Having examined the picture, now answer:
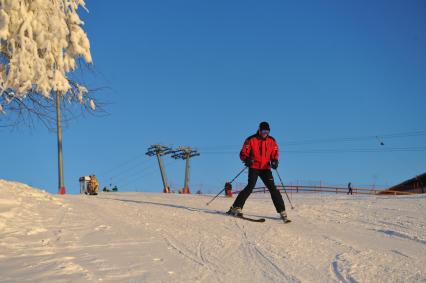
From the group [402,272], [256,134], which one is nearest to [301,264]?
[402,272]

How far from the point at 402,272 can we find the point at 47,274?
3488 millimetres

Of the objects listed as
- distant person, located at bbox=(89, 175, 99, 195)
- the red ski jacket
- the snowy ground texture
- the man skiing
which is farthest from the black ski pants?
distant person, located at bbox=(89, 175, 99, 195)

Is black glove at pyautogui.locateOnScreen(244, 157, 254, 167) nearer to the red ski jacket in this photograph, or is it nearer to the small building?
the red ski jacket

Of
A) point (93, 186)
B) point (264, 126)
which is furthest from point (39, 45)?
point (93, 186)

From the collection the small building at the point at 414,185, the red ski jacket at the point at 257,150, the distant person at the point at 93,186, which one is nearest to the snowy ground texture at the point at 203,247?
the red ski jacket at the point at 257,150

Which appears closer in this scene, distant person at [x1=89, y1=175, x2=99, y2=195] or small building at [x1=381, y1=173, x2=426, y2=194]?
distant person at [x1=89, y1=175, x2=99, y2=195]

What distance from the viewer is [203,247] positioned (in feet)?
19.4

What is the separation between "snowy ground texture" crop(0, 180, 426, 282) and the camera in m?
4.50

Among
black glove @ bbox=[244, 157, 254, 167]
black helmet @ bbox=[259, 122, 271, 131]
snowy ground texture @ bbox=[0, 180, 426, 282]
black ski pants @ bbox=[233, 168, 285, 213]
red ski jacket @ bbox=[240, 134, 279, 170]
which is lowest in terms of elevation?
snowy ground texture @ bbox=[0, 180, 426, 282]

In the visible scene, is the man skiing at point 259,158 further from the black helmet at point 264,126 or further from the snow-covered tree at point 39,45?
the snow-covered tree at point 39,45

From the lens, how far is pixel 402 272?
462 centimetres

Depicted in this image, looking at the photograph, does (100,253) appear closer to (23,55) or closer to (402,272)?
(402,272)

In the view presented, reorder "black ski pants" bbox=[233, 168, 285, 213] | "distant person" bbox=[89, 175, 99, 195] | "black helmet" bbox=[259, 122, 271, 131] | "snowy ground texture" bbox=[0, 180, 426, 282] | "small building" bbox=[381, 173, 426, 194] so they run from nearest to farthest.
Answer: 1. "snowy ground texture" bbox=[0, 180, 426, 282]
2. "black helmet" bbox=[259, 122, 271, 131]
3. "black ski pants" bbox=[233, 168, 285, 213]
4. "distant person" bbox=[89, 175, 99, 195]
5. "small building" bbox=[381, 173, 426, 194]

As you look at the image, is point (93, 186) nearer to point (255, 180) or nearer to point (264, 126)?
point (255, 180)
